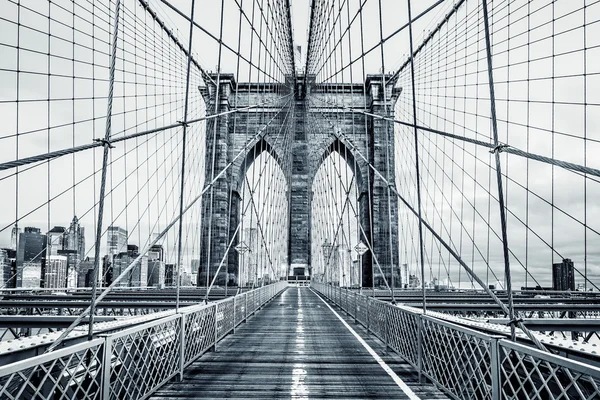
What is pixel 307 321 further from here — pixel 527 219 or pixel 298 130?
pixel 298 130

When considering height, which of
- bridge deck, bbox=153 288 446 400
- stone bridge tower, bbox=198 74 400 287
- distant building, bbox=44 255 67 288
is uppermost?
stone bridge tower, bbox=198 74 400 287

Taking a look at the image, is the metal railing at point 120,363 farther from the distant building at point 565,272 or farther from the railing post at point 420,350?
the distant building at point 565,272

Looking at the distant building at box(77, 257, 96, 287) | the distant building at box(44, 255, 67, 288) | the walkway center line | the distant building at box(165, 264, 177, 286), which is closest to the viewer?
the walkway center line

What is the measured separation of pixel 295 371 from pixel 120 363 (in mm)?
2650

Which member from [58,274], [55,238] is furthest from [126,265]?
[55,238]

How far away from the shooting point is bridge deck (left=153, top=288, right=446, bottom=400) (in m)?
5.00

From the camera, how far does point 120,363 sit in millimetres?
4148

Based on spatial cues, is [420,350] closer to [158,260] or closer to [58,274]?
[58,274]

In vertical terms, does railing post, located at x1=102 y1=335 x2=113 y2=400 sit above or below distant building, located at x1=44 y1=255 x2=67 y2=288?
below

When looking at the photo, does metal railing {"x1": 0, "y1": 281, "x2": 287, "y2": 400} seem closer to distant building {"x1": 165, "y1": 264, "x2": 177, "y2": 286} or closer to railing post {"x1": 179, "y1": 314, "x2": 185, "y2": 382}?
railing post {"x1": 179, "y1": 314, "x2": 185, "y2": 382}

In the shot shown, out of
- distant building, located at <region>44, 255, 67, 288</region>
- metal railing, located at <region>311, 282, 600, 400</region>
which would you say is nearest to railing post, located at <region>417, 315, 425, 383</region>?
metal railing, located at <region>311, 282, 600, 400</region>

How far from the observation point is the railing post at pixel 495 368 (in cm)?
350

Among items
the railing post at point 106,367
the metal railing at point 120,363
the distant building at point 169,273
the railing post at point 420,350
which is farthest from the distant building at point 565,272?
the distant building at point 169,273

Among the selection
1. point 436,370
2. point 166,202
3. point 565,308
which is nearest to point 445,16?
point 565,308
